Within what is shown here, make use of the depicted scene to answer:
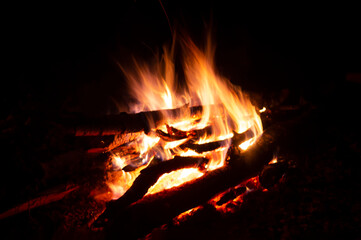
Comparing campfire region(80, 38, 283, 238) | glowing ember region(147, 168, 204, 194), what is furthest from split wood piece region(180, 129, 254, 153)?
glowing ember region(147, 168, 204, 194)

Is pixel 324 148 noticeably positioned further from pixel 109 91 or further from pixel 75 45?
pixel 75 45

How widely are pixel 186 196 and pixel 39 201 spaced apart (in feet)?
6.10

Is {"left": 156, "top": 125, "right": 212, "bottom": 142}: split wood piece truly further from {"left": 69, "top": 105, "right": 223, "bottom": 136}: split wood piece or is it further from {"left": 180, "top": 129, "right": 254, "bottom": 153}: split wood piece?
{"left": 69, "top": 105, "right": 223, "bottom": 136}: split wood piece

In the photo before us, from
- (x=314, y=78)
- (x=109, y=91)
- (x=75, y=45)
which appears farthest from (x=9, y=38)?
(x=314, y=78)

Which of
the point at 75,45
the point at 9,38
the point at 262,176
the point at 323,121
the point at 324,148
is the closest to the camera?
the point at 262,176

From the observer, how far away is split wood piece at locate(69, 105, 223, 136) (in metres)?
2.70

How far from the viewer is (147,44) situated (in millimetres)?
5254

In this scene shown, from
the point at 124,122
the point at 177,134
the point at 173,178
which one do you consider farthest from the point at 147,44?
the point at 173,178

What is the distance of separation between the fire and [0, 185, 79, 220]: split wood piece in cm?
57

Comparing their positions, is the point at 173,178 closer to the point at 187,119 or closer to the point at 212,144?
the point at 212,144

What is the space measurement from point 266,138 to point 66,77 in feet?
14.5

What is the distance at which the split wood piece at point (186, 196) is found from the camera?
205 cm

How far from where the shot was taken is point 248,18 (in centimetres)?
568

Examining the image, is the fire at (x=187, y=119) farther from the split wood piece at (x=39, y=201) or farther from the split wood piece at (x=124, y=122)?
the split wood piece at (x=39, y=201)
